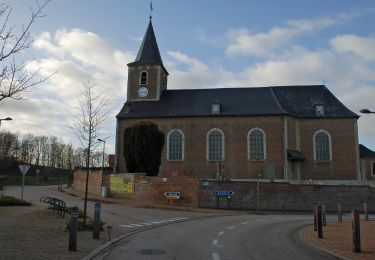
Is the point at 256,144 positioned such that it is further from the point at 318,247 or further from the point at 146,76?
the point at 318,247

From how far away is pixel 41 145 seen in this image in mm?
94688

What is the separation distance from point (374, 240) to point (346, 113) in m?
31.8

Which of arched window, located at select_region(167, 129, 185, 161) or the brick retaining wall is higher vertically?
arched window, located at select_region(167, 129, 185, 161)

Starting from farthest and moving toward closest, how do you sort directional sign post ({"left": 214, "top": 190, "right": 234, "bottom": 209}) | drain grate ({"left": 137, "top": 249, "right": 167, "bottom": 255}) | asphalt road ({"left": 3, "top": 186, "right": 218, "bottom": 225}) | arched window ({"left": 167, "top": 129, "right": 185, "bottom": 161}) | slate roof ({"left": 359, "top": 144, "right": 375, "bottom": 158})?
slate roof ({"left": 359, "top": 144, "right": 375, "bottom": 158}) → arched window ({"left": 167, "top": 129, "right": 185, "bottom": 161}) → directional sign post ({"left": 214, "top": 190, "right": 234, "bottom": 209}) → asphalt road ({"left": 3, "top": 186, "right": 218, "bottom": 225}) → drain grate ({"left": 137, "top": 249, "right": 167, "bottom": 255})

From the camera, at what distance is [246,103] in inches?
1756

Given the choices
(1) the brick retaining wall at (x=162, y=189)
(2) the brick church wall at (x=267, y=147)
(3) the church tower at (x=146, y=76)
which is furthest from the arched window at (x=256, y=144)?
(3) the church tower at (x=146, y=76)

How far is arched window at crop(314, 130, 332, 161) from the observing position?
41.7m

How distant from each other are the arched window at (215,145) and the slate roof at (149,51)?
39.6 ft

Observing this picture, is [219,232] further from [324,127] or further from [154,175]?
[324,127]

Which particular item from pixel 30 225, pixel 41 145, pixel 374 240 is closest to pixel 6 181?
pixel 41 145

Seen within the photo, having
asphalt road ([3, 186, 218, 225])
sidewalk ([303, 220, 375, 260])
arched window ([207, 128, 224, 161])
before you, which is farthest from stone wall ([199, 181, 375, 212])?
sidewalk ([303, 220, 375, 260])

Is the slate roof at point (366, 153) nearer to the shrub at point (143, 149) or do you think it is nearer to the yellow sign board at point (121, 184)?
the shrub at point (143, 149)

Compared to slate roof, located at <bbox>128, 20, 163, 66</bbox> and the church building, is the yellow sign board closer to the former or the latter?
the church building

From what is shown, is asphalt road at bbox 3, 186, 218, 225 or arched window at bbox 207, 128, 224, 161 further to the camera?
arched window at bbox 207, 128, 224, 161
